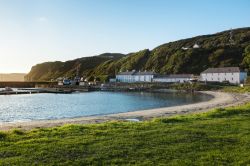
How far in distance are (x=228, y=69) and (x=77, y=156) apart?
503 feet

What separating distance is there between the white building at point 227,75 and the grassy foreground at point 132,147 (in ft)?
458

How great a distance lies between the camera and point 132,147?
15.8m

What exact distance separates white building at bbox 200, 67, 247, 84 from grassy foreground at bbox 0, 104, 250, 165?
13950 cm

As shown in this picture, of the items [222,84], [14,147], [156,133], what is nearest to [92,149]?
[14,147]

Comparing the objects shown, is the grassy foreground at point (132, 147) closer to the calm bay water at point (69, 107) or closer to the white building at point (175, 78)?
the calm bay water at point (69, 107)

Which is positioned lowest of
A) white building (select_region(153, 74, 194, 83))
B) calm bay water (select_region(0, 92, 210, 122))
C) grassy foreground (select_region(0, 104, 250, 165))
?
Result: calm bay water (select_region(0, 92, 210, 122))

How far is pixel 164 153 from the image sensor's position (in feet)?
48.0

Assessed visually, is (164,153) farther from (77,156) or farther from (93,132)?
(93,132)

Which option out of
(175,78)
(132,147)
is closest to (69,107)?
(132,147)

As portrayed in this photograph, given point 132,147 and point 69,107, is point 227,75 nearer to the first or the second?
point 69,107

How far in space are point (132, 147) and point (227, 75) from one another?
151 meters

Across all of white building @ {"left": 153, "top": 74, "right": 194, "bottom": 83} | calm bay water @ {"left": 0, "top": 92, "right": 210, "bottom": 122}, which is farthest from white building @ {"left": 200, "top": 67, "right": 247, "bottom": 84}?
calm bay water @ {"left": 0, "top": 92, "right": 210, "bottom": 122}

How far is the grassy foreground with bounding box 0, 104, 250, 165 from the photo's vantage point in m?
13.5

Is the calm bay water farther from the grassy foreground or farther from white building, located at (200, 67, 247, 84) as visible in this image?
white building, located at (200, 67, 247, 84)
